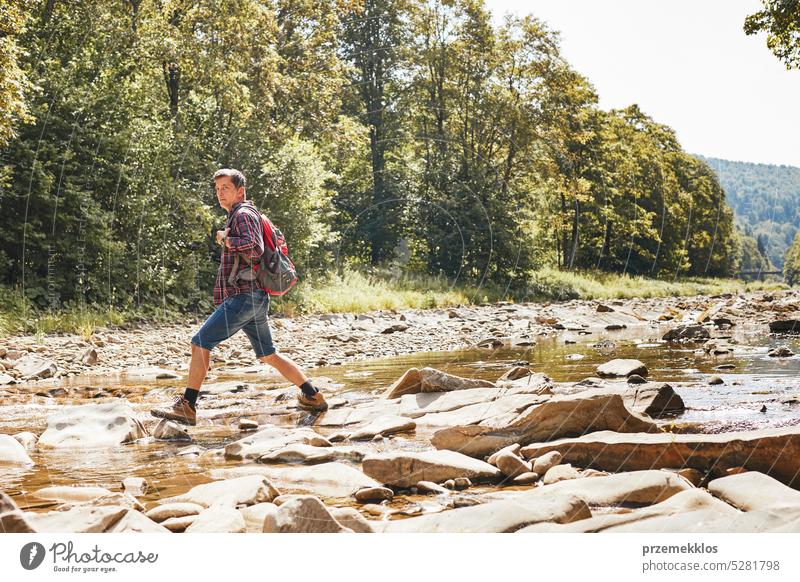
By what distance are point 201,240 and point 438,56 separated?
9758mm

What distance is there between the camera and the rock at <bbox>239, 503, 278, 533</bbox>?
3.57 metres

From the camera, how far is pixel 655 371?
965 centimetres

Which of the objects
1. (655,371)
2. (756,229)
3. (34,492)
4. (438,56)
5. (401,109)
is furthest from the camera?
(401,109)

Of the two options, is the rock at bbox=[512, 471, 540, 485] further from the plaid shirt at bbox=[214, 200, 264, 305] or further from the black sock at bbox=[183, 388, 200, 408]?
the black sock at bbox=[183, 388, 200, 408]

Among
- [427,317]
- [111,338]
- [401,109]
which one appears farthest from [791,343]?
[401,109]

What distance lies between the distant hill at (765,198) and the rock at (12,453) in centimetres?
520

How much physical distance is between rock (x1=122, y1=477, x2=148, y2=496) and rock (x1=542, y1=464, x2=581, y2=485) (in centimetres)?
232

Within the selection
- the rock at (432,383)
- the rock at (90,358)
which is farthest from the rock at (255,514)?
the rock at (90,358)

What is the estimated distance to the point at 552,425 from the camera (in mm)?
5363

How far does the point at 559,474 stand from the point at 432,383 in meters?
3.26

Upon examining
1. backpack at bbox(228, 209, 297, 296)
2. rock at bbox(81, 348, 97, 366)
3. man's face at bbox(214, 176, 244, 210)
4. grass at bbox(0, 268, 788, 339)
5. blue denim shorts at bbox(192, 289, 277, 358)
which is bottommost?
rock at bbox(81, 348, 97, 366)

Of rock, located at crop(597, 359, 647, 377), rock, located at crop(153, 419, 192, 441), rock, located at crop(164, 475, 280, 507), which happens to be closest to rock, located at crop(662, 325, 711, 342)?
rock, located at crop(597, 359, 647, 377)

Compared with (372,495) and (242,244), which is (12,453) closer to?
(242,244)

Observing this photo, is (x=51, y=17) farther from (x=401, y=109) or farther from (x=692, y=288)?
(x=692, y=288)
